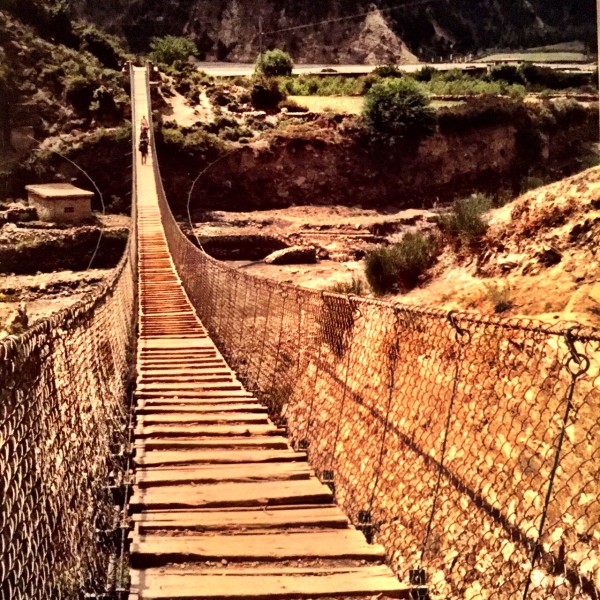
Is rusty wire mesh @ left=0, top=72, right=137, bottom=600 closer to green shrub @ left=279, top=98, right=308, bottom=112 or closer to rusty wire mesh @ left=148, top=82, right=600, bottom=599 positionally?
rusty wire mesh @ left=148, top=82, right=600, bottom=599

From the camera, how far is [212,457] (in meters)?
4.41

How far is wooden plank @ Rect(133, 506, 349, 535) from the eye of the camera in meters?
3.51

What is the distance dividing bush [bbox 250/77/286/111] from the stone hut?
396 inches

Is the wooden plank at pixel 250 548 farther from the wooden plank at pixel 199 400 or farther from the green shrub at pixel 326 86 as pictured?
the green shrub at pixel 326 86

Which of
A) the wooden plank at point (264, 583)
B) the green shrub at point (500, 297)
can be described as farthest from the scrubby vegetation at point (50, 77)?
the wooden plank at point (264, 583)

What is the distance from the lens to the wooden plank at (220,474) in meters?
4.04

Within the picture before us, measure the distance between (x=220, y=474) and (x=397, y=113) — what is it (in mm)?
24861

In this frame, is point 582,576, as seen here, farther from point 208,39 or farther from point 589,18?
point 589,18

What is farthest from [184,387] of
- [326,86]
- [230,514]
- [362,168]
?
[326,86]

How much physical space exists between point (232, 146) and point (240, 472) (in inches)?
909

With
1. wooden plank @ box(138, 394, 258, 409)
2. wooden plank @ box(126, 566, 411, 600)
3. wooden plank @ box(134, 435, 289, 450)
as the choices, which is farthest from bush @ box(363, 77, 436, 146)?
wooden plank @ box(126, 566, 411, 600)

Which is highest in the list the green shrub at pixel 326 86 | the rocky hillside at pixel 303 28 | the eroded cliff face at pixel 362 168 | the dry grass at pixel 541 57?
the rocky hillside at pixel 303 28

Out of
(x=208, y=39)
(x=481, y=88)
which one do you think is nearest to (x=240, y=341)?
(x=481, y=88)

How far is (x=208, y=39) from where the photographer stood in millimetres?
48344
